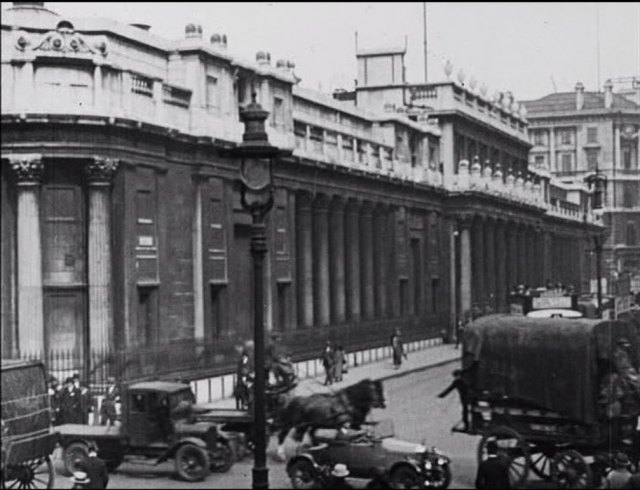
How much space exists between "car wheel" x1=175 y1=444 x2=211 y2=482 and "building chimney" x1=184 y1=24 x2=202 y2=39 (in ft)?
16.4

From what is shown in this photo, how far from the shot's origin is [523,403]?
390 inches

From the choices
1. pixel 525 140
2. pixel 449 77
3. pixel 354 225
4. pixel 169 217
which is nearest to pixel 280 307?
pixel 354 225

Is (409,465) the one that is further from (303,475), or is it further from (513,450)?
(513,450)

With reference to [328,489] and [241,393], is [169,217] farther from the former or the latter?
[328,489]

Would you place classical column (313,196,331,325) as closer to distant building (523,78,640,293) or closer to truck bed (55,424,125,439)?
truck bed (55,424,125,439)

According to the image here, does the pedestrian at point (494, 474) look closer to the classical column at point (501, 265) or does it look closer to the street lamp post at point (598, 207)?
the classical column at point (501, 265)

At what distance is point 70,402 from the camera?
1134cm

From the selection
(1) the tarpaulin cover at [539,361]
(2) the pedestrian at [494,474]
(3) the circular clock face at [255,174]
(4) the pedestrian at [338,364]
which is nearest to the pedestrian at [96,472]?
(4) the pedestrian at [338,364]

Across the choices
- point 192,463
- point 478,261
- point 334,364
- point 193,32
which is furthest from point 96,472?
point 478,261

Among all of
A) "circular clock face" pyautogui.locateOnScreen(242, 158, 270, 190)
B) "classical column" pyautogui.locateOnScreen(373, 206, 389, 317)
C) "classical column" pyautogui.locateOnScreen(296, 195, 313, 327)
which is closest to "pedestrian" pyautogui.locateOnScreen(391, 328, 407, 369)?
"classical column" pyautogui.locateOnScreen(373, 206, 389, 317)

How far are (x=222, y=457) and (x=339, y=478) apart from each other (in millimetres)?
1463

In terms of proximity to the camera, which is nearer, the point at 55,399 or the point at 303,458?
the point at 303,458

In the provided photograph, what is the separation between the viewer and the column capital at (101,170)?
573 inches

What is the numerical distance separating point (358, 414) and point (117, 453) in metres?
2.60
